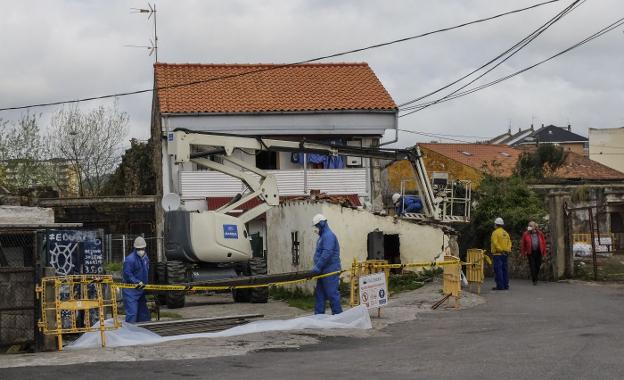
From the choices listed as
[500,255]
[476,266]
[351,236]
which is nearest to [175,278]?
[351,236]

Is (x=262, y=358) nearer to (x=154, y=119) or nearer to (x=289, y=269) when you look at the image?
(x=289, y=269)

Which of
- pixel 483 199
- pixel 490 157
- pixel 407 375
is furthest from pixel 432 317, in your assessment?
pixel 490 157

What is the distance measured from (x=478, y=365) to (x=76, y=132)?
138 feet

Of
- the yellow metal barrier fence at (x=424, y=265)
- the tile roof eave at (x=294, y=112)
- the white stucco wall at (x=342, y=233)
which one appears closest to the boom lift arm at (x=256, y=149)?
the white stucco wall at (x=342, y=233)

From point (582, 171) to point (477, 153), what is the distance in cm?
691

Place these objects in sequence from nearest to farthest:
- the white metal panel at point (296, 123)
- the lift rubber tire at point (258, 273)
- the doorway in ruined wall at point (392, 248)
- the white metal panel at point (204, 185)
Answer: the lift rubber tire at point (258, 273), the doorway in ruined wall at point (392, 248), the white metal panel at point (204, 185), the white metal panel at point (296, 123)

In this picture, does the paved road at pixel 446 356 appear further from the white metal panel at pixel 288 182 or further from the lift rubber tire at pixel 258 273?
the white metal panel at pixel 288 182

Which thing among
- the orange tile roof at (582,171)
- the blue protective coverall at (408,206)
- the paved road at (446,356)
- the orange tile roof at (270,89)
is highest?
the orange tile roof at (270,89)

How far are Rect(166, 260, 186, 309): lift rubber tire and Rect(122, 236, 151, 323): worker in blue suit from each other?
4913 millimetres

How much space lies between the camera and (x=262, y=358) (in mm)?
13148

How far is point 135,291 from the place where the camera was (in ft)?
57.0

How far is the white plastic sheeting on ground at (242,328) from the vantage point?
14.5 m

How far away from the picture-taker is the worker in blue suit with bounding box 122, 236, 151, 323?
17.3 metres

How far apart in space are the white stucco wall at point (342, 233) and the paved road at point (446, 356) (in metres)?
6.96
